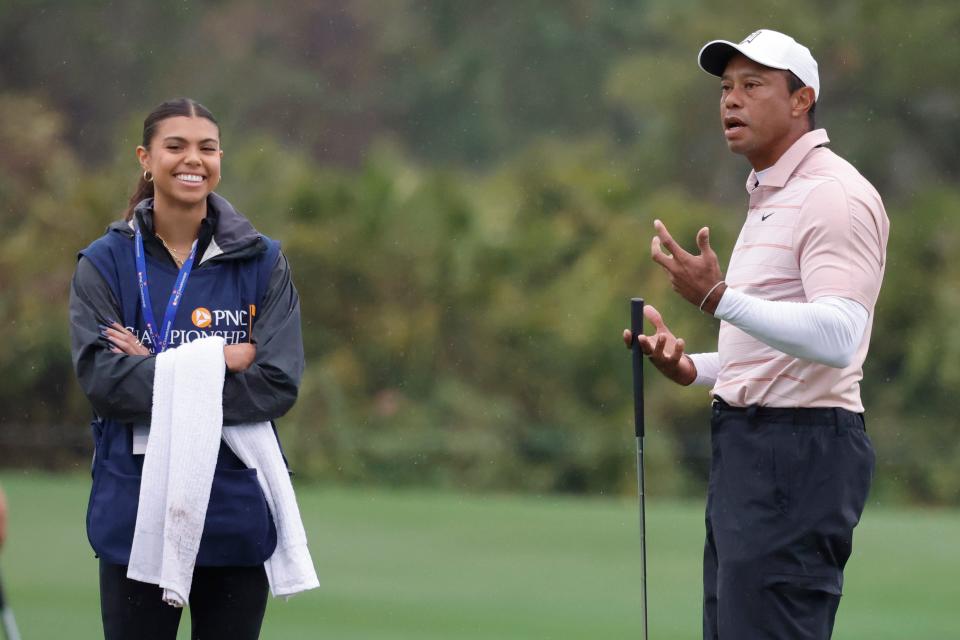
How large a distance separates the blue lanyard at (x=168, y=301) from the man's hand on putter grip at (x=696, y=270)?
1145mm

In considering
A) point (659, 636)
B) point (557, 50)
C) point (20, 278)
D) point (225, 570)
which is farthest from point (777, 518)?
point (557, 50)

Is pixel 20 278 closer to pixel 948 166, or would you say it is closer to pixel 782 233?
pixel 948 166

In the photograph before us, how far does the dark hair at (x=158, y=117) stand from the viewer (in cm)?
428

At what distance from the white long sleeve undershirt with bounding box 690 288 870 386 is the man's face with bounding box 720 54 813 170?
50cm

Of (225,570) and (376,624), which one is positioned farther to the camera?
(376,624)

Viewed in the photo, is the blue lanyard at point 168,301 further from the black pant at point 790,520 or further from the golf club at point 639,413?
the black pant at point 790,520

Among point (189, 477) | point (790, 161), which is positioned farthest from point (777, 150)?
point (189, 477)


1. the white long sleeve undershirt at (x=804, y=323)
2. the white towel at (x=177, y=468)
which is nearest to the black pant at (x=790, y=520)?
the white long sleeve undershirt at (x=804, y=323)

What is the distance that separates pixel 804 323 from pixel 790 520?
51 centimetres

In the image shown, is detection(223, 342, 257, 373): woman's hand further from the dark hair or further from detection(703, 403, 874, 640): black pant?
detection(703, 403, 874, 640): black pant

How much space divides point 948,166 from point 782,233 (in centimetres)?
2154

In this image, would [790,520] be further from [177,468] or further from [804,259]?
[177,468]

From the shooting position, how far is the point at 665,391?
695 inches

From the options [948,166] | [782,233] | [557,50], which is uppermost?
[557,50]
